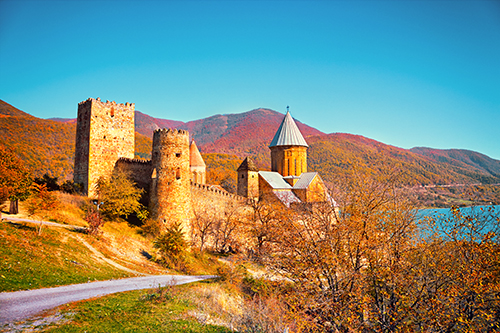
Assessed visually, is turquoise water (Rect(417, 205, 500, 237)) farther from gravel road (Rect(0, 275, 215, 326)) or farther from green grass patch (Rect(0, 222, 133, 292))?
green grass patch (Rect(0, 222, 133, 292))

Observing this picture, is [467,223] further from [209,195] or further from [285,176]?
[285,176]

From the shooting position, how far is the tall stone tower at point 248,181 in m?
30.2

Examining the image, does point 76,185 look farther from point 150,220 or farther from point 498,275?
point 498,275

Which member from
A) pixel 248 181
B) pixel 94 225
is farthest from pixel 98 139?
pixel 248 181

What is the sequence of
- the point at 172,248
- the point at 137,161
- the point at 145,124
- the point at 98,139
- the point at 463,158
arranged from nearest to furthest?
the point at 172,248 < the point at 98,139 < the point at 137,161 < the point at 463,158 < the point at 145,124

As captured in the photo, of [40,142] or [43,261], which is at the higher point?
[40,142]

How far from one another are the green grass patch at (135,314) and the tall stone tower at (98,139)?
12781mm

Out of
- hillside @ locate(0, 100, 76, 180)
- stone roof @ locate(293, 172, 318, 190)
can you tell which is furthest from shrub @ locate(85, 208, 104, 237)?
hillside @ locate(0, 100, 76, 180)

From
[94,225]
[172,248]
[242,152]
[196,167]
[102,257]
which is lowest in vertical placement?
[172,248]

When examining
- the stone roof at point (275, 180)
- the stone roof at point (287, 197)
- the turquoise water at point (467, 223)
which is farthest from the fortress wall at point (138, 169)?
the turquoise water at point (467, 223)

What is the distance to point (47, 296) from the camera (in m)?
8.52

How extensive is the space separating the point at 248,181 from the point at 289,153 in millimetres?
7831

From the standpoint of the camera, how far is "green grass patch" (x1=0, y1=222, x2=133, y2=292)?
30.4 ft

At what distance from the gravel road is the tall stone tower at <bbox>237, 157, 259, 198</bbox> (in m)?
18.7
